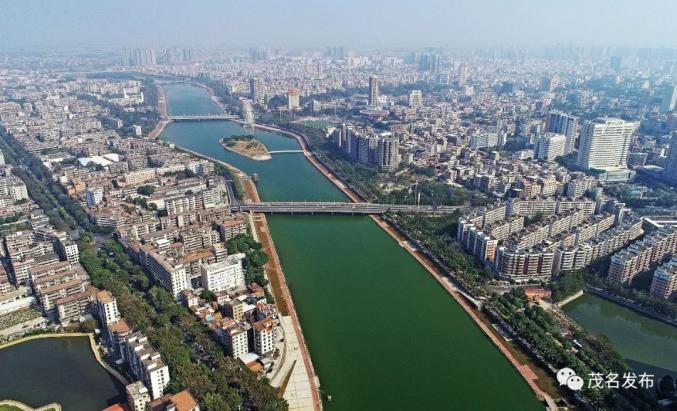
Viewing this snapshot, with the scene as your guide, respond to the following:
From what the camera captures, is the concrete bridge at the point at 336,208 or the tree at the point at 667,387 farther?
the concrete bridge at the point at 336,208

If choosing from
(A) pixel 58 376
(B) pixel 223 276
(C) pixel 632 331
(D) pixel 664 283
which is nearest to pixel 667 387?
(C) pixel 632 331

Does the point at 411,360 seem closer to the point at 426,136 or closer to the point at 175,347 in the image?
the point at 175,347

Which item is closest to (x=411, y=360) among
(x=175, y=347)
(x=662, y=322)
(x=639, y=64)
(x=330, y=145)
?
(x=175, y=347)

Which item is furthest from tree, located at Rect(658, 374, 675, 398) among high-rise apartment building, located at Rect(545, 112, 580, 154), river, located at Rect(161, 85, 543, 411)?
high-rise apartment building, located at Rect(545, 112, 580, 154)

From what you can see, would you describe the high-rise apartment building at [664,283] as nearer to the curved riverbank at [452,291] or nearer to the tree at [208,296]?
the curved riverbank at [452,291]

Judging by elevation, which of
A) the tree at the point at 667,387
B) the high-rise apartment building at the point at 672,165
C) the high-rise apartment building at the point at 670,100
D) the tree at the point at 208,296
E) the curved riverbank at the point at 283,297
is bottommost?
the curved riverbank at the point at 283,297

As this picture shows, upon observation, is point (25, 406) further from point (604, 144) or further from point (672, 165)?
point (672, 165)

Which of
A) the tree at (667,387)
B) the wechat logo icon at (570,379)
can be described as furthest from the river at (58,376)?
the tree at (667,387)

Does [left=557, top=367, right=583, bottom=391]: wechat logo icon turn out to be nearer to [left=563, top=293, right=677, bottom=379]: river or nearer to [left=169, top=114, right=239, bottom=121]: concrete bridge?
[left=563, top=293, right=677, bottom=379]: river
